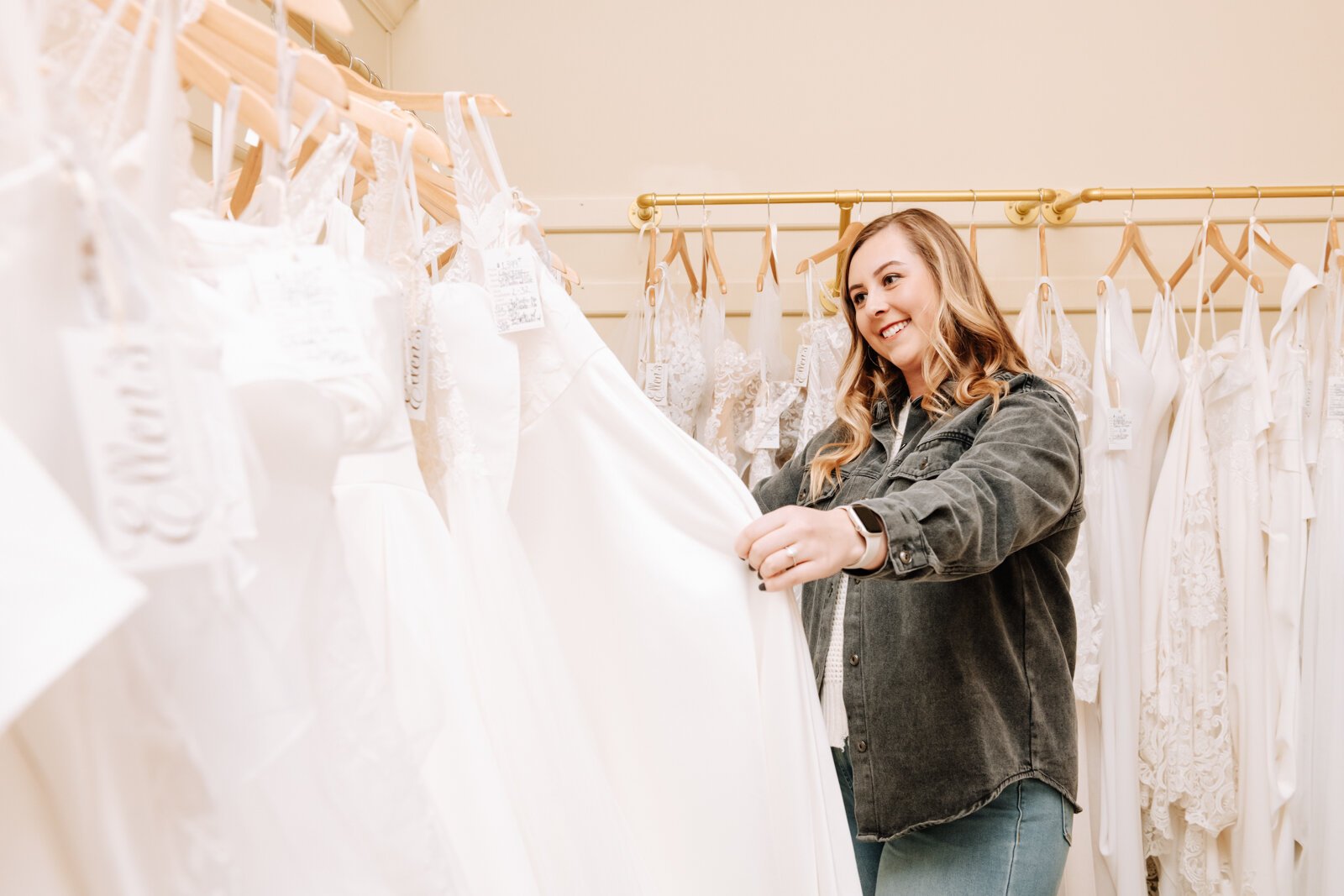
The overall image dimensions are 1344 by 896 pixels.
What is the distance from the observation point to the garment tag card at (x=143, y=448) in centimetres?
35

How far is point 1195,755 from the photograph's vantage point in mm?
1779

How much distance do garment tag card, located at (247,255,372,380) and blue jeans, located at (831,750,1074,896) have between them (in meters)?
1.06

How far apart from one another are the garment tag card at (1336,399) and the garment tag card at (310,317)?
1901 millimetres

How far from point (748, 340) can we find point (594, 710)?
1312mm

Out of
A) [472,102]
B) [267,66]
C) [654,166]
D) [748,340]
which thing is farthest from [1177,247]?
[267,66]

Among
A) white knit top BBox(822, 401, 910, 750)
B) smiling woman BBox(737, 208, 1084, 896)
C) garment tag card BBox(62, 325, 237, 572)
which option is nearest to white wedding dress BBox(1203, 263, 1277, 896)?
smiling woman BBox(737, 208, 1084, 896)

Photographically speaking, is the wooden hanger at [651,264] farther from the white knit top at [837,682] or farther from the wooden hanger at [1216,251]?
the wooden hanger at [1216,251]

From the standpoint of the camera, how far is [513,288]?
0.85 metres

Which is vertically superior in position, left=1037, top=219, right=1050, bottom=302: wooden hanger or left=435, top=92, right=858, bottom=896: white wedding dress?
left=1037, top=219, right=1050, bottom=302: wooden hanger

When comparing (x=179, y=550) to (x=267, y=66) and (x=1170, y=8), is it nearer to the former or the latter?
(x=267, y=66)

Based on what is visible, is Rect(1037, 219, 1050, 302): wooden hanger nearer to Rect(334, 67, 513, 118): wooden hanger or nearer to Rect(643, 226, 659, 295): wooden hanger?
Rect(643, 226, 659, 295): wooden hanger

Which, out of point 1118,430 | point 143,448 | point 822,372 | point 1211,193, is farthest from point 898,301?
point 143,448

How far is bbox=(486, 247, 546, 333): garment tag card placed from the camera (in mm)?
848

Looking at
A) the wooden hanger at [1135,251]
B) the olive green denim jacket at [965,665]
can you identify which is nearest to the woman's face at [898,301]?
the olive green denim jacket at [965,665]
